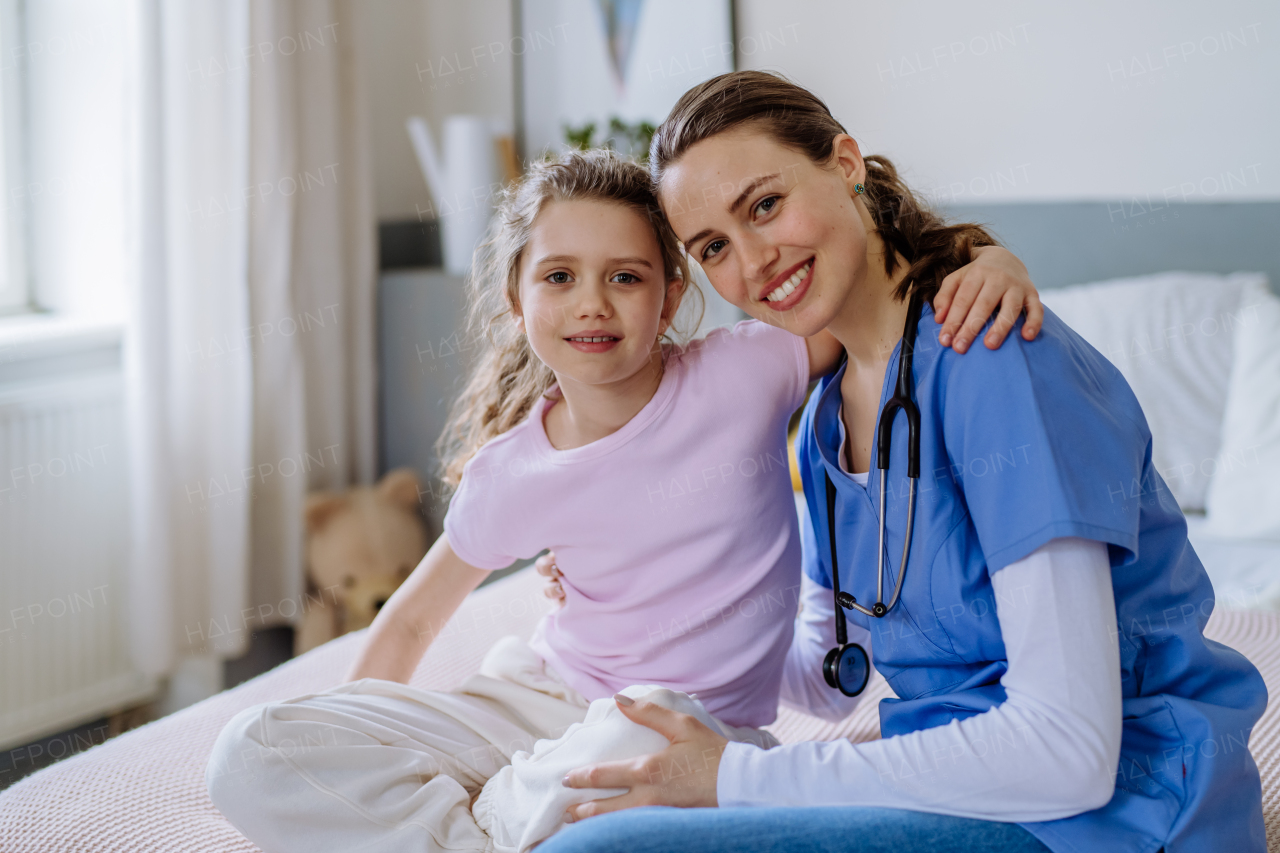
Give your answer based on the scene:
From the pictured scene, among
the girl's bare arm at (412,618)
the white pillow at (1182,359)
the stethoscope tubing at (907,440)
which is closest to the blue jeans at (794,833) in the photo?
the stethoscope tubing at (907,440)

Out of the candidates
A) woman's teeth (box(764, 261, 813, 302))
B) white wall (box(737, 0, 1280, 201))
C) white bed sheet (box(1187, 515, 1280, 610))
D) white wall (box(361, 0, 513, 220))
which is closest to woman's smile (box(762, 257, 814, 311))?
woman's teeth (box(764, 261, 813, 302))

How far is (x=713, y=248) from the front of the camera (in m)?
1.04

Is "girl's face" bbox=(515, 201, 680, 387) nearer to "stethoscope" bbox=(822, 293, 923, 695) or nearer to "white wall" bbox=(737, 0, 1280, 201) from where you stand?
"stethoscope" bbox=(822, 293, 923, 695)

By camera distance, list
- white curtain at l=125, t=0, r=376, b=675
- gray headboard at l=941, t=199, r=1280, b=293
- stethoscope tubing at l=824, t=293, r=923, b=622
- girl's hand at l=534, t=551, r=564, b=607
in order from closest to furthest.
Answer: stethoscope tubing at l=824, t=293, r=923, b=622, girl's hand at l=534, t=551, r=564, b=607, gray headboard at l=941, t=199, r=1280, b=293, white curtain at l=125, t=0, r=376, b=675

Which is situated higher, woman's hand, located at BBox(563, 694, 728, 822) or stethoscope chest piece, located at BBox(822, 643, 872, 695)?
stethoscope chest piece, located at BBox(822, 643, 872, 695)

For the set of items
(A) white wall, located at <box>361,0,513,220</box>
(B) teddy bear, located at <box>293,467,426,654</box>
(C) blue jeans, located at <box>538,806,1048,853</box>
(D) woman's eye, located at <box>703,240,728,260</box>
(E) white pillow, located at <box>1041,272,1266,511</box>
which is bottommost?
(B) teddy bear, located at <box>293,467,426,654</box>

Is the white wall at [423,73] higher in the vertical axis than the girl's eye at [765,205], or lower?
higher

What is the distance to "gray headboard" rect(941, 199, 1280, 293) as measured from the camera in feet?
6.95

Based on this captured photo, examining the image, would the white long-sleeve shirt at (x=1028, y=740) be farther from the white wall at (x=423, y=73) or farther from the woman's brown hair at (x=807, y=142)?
the white wall at (x=423, y=73)

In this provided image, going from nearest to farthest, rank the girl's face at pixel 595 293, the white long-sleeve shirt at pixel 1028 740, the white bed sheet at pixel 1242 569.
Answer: the white long-sleeve shirt at pixel 1028 740 → the girl's face at pixel 595 293 → the white bed sheet at pixel 1242 569

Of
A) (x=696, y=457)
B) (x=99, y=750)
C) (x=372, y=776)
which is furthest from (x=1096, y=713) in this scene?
(x=99, y=750)

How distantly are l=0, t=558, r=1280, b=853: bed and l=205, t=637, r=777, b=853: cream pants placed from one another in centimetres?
17

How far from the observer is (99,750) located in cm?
131

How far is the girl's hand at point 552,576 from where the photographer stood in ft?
4.04
